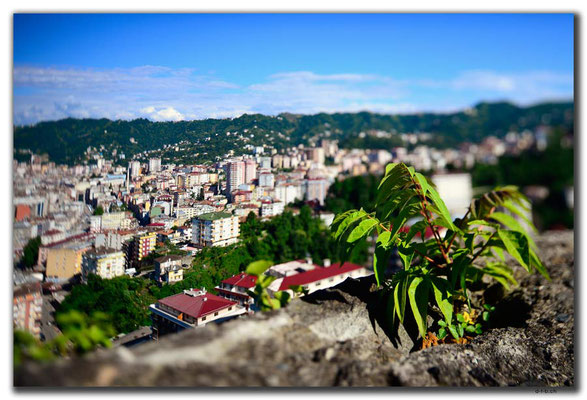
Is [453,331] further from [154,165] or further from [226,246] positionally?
[154,165]

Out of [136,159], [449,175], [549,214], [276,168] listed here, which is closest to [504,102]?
[449,175]

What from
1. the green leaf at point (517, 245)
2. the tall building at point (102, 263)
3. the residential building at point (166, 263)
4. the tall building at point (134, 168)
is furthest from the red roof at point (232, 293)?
the green leaf at point (517, 245)

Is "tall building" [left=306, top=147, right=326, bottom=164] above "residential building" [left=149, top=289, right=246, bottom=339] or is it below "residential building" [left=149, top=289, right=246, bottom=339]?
above

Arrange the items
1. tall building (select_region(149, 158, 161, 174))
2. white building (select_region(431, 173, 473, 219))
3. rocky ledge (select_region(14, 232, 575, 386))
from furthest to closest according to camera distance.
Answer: white building (select_region(431, 173, 473, 219)), tall building (select_region(149, 158, 161, 174)), rocky ledge (select_region(14, 232, 575, 386))

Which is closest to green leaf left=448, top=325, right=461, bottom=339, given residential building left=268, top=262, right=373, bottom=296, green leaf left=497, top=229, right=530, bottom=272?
green leaf left=497, top=229, right=530, bottom=272

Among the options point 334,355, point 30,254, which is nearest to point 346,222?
point 334,355

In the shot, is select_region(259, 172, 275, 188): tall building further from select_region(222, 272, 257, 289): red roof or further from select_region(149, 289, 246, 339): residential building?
select_region(149, 289, 246, 339): residential building

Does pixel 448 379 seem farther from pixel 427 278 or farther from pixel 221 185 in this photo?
pixel 221 185

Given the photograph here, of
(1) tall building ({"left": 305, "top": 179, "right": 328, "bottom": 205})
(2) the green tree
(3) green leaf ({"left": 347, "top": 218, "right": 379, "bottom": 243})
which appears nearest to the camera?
(3) green leaf ({"left": 347, "top": 218, "right": 379, "bottom": 243})
